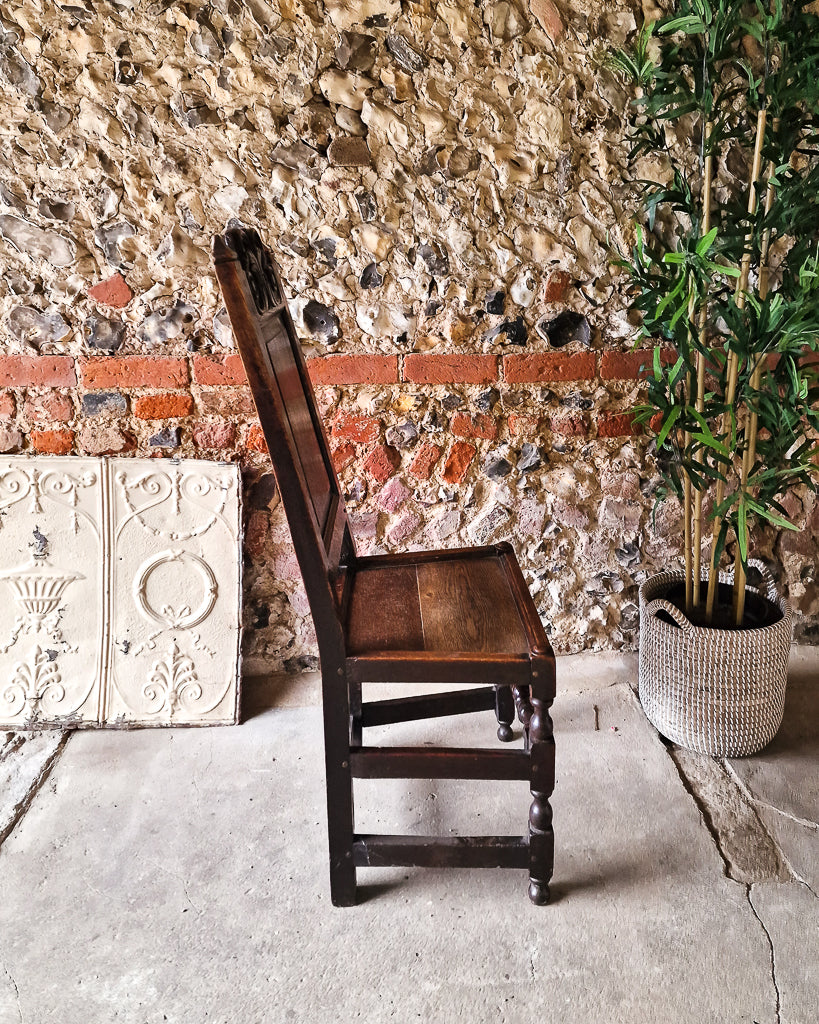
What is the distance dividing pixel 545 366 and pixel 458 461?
1.21ft

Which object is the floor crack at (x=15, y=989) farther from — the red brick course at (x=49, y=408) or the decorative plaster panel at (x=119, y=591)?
the red brick course at (x=49, y=408)

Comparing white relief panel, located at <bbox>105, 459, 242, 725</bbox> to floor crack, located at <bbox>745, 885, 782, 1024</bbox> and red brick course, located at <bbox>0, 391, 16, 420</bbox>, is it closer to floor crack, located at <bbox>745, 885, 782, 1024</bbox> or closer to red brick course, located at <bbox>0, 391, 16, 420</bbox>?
red brick course, located at <bbox>0, 391, 16, 420</bbox>

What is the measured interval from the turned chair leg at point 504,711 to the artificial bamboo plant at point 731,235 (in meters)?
0.55

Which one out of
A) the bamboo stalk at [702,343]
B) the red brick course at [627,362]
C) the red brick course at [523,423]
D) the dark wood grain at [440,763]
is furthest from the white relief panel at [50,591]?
the bamboo stalk at [702,343]

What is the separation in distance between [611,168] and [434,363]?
70 centimetres

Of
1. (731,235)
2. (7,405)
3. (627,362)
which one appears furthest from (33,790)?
(731,235)

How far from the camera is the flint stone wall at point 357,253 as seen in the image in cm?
180

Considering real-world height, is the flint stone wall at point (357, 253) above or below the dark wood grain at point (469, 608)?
above

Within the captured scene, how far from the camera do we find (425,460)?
2113mm

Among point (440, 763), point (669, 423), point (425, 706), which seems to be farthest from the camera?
point (425, 706)

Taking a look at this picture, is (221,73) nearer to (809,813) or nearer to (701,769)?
(701,769)

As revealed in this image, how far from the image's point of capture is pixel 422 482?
2.13 metres

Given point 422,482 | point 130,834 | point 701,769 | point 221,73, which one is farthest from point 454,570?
point 221,73

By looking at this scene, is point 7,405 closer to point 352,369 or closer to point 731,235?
point 352,369
